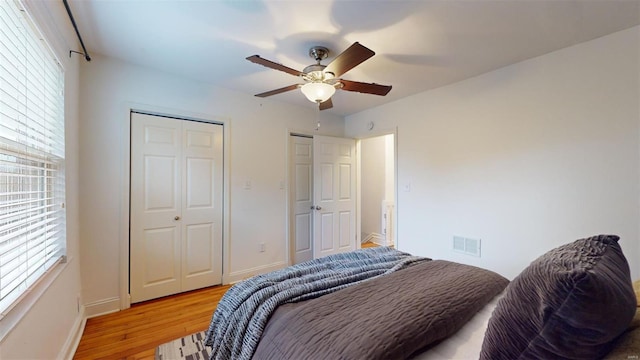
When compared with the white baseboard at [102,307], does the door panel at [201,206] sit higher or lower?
higher

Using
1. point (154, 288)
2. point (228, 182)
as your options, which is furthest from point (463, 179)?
point (154, 288)

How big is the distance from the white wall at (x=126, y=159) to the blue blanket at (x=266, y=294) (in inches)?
65.2

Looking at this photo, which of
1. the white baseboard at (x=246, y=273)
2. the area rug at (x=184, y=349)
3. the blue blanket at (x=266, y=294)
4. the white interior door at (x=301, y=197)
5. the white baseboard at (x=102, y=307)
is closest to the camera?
the blue blanket at (x=266, y=294)

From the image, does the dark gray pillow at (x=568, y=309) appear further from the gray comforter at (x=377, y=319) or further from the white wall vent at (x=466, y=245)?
the white wall vent at (x=466, y=245)

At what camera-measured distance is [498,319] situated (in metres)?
0.81

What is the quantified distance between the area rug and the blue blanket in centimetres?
52

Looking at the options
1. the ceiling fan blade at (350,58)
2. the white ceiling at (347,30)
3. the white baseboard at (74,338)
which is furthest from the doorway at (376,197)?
the white baseboard at (74,338)

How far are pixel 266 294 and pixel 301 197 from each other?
8.25 feet

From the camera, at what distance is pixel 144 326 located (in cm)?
227

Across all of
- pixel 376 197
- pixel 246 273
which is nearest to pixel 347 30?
pixel 246 273

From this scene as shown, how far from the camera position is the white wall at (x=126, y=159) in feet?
7.82

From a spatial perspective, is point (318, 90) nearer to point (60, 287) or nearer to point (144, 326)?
point (60, 287)

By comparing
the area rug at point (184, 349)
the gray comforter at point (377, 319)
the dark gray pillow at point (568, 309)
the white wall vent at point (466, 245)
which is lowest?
the area rug at point (184, 349)

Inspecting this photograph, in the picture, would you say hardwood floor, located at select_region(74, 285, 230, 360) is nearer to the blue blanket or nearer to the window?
the window
